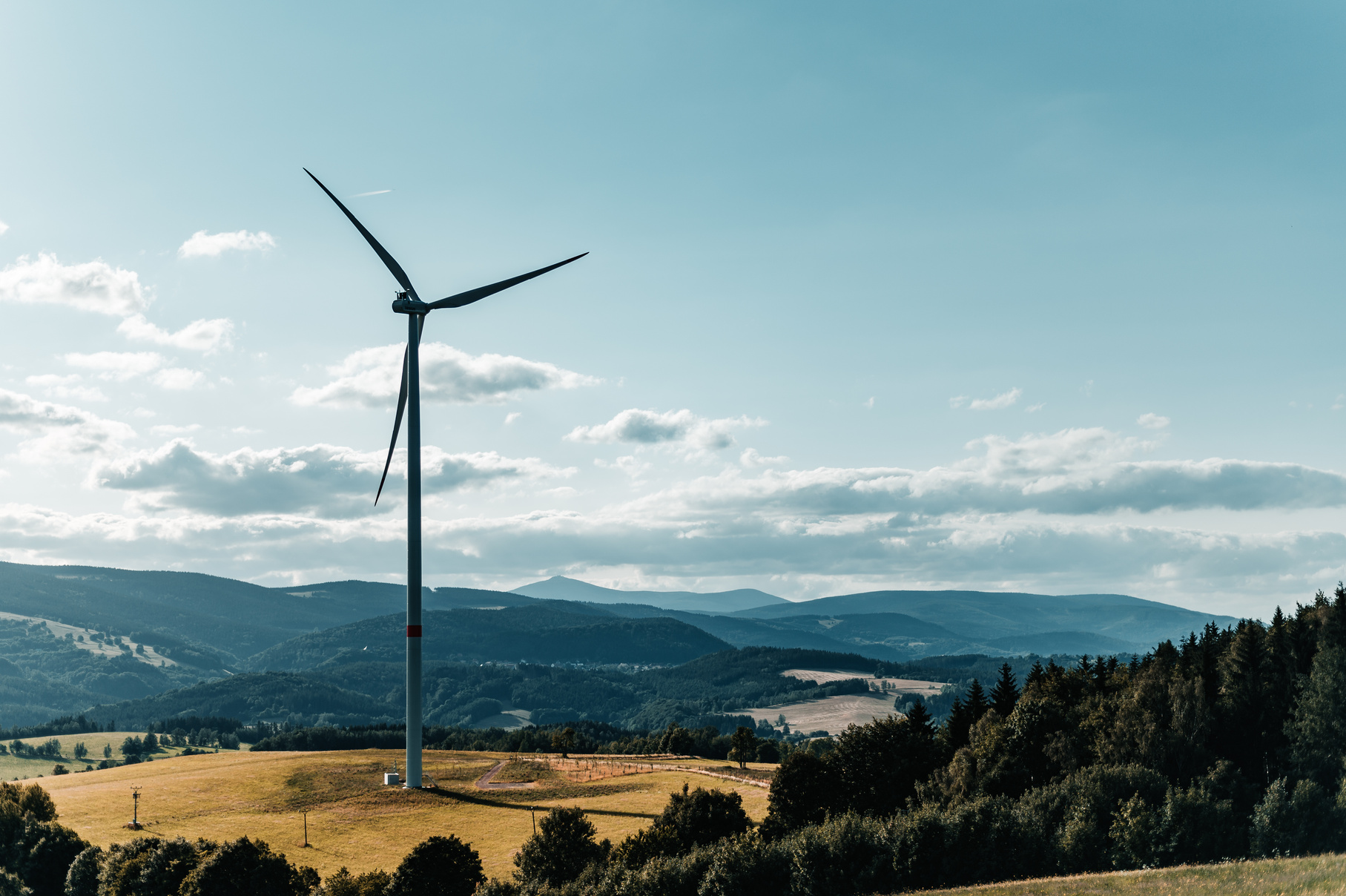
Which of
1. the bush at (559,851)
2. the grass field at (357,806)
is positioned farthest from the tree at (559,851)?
the grass field at (357,806)

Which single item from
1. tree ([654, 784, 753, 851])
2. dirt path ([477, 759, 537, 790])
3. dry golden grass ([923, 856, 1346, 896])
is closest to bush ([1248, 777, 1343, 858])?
dry golden grass ([923, 856, 1346, 896])

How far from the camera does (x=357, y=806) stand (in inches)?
6132

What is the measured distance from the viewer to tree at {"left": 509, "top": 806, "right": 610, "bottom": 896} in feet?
336

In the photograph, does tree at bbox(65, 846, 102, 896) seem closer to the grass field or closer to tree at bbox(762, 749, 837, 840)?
the grass field

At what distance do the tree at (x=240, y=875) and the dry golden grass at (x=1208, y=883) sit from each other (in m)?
70.3

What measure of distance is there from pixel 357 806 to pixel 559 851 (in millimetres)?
66273

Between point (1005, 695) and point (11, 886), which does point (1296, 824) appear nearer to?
point (1005, 695)

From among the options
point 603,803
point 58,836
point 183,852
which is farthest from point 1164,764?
point 58,836

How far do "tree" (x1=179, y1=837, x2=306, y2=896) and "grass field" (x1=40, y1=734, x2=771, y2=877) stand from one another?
16.3 meters

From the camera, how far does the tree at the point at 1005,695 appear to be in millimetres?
145250

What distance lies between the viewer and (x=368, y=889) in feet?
323

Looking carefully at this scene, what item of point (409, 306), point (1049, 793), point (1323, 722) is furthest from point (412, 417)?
point (1323, 722)

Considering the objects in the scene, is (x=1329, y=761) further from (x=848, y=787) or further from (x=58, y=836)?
(x=58, y=836)

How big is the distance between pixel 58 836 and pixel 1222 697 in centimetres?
15446
